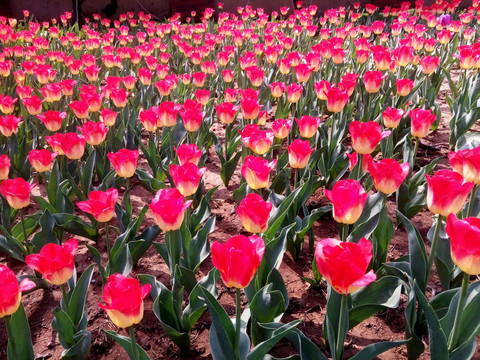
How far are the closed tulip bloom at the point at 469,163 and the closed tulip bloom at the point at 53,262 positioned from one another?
4.34 ft

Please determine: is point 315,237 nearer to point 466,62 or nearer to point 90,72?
point 466,62

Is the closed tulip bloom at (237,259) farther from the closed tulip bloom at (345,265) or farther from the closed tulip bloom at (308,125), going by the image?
the closed tulip bloom at (308,125)

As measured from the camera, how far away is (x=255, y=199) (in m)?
1.49

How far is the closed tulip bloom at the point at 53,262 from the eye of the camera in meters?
1.38

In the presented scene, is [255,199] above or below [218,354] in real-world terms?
above

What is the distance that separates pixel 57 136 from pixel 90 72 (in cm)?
160

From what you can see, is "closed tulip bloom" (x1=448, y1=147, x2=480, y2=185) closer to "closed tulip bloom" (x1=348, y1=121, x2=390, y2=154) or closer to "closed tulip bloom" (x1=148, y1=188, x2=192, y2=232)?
"closed tulip bloom" (x1=348, y1=121, x2=390, y2=154)

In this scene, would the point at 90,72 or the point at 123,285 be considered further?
the point at 90,72

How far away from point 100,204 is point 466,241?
3.89 ft

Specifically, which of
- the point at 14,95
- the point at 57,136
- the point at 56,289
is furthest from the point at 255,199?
the point at 14,95

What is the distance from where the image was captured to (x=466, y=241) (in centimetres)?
111

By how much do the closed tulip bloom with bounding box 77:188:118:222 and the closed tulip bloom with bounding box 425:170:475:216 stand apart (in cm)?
107

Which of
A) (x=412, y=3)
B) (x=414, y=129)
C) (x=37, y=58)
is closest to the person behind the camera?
(x=414, y=129)

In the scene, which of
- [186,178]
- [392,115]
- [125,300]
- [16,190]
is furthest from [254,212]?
[392,115]
